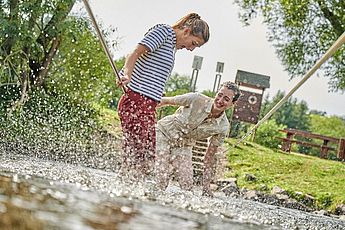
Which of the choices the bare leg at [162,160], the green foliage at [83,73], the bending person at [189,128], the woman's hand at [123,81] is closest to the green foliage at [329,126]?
the green foliage at [83,73]

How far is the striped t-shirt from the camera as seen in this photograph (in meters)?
4.86

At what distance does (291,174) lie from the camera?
49.2ft

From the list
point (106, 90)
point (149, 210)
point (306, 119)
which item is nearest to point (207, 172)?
point (149, 210)

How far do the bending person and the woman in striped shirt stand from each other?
0.65 meters

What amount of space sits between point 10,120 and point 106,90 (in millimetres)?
5716

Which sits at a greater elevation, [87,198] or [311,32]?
[311,32]

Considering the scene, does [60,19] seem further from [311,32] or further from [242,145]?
[311,32]

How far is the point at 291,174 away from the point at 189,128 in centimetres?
947

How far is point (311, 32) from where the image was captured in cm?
2078

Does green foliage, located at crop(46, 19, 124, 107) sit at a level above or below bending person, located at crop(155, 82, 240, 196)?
above

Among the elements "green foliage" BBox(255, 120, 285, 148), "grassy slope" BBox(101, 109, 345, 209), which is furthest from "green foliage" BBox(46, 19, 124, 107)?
"green foliage" BBox(255, 120, 285, 148)

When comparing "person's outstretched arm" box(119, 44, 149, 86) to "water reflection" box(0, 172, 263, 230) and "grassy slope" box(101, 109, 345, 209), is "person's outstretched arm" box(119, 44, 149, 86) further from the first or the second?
"grassy slope" box(101, 109, 345, 209)

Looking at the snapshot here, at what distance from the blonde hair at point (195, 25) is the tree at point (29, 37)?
6568mm

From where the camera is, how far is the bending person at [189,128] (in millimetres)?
5797
